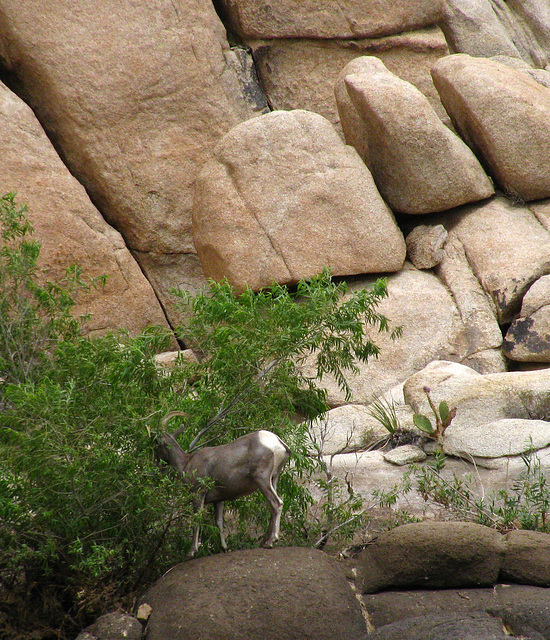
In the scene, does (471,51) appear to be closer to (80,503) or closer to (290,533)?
(290,533)

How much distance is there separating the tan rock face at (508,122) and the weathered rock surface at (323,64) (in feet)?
5.91

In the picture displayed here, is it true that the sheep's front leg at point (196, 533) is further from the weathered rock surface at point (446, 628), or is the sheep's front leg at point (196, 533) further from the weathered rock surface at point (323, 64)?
the weathered rock surface at point (323, 64)

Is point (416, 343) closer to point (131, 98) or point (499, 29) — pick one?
point (131, 98)

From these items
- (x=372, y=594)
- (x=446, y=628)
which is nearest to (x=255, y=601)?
(x=372, y=594)

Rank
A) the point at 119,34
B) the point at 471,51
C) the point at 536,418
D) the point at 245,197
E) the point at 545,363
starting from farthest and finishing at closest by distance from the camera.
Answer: the point at 471,51, the point at 119,34, the point at 245,197, the point at 545,363, the point at 536,418

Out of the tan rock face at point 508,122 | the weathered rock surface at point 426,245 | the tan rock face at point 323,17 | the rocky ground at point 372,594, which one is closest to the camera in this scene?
the rocky ground at point 372,594

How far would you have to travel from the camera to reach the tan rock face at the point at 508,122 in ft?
37.9

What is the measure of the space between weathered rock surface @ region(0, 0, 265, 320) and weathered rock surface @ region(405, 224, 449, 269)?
372 cm

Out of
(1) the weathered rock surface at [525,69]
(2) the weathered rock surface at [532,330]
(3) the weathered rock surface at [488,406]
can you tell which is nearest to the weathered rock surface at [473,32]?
(1) the weathered rock surface at [525,69]

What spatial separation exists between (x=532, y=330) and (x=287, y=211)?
393 centimetres

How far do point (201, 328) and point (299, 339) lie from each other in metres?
0.81

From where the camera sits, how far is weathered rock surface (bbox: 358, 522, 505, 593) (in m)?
5.21

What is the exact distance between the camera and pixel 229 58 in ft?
43.7

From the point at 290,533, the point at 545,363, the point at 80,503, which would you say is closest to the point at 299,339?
the point at 290,533
